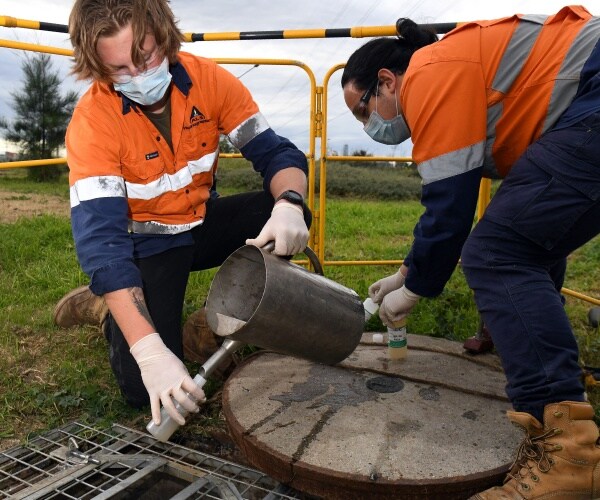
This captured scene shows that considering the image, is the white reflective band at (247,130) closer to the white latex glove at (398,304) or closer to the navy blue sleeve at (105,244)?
the navy blue sleeve at (105,244)

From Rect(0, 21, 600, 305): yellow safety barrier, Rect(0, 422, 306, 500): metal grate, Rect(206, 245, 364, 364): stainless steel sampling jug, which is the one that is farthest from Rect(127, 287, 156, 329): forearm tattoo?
Rect(0, 21, 600, 305): yellow safety barrier

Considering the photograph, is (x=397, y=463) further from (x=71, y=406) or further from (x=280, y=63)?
(x=280, y=63)

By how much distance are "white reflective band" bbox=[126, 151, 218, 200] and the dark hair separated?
2.17 feet

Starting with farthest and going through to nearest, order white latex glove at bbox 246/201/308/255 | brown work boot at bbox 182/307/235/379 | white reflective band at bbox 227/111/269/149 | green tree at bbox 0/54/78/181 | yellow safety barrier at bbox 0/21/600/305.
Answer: green tree at bbox 0/54/78/181 → yellow safety barrier at bbox 0/21/600/305 → brown work boot at bbox 182/307/235/379 → white reflective band at bbox 227/111/269/149 → white latex glove at bbox 246/201/308/255

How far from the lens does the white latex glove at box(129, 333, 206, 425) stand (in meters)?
1.59

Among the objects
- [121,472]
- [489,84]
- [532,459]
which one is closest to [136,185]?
[121,472]

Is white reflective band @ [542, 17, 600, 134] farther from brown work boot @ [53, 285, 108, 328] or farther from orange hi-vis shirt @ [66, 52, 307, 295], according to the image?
brown work boot @ [53, 285, 108, 328]

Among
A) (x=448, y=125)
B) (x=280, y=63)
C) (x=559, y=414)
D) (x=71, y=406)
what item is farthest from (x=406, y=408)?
(x=280, y=63)

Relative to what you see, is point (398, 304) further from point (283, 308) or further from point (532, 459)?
point (532, 459)

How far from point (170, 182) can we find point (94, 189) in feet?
1.21

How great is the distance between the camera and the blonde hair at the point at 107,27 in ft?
6.11

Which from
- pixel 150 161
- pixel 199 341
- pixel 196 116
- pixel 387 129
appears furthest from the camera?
pixel 199 341

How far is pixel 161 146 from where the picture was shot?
2143mm

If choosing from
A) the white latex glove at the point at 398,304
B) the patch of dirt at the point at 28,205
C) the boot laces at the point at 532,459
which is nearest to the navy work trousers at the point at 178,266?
the white latex glove at the point at 398,304
